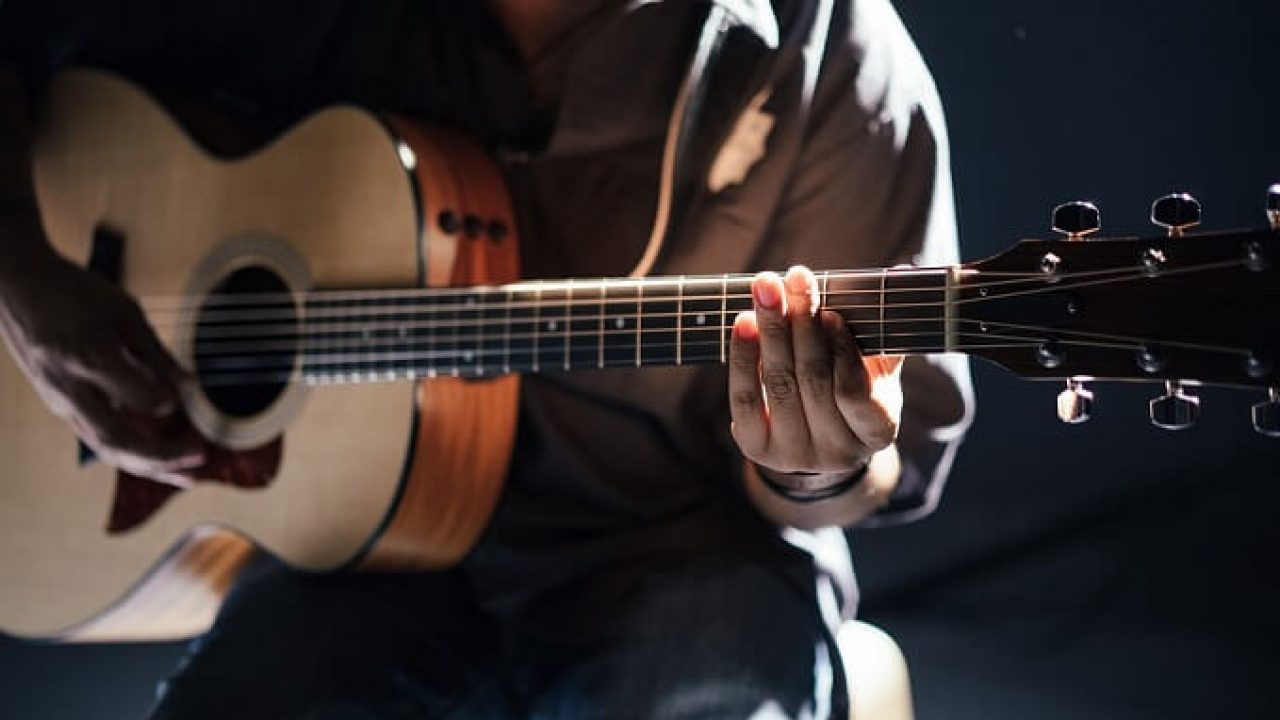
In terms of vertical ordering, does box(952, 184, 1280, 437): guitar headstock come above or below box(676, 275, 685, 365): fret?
above

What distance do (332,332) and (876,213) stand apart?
480mm

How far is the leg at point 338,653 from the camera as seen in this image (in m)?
1.00

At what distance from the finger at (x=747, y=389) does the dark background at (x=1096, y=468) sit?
52 cm

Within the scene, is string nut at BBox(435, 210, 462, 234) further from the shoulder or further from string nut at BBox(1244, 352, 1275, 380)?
string nut at BBox(1244, 352, 1275, 380)

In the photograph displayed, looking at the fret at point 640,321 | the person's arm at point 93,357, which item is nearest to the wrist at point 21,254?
the person's arm at point 93,357

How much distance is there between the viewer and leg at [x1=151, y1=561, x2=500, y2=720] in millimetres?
1003

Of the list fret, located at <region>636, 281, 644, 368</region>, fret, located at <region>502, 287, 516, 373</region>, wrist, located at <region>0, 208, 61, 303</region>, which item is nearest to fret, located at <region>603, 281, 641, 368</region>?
fret, located at <region>636, 281, 644, 368</region>

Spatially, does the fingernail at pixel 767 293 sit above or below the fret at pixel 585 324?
above

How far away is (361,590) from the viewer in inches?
43.1

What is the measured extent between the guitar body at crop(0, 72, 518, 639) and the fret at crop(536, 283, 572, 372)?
0.12 m

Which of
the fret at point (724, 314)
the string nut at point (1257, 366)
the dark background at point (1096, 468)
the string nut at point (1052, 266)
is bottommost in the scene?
the dark background at point (1096, 468)

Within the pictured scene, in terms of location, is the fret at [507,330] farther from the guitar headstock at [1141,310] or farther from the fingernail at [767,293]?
the guitar headstock at [1141,310]

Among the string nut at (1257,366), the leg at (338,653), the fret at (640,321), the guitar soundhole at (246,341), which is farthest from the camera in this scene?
the guitar soundhole at (246,341)

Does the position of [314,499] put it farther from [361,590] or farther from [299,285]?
[299,285]
